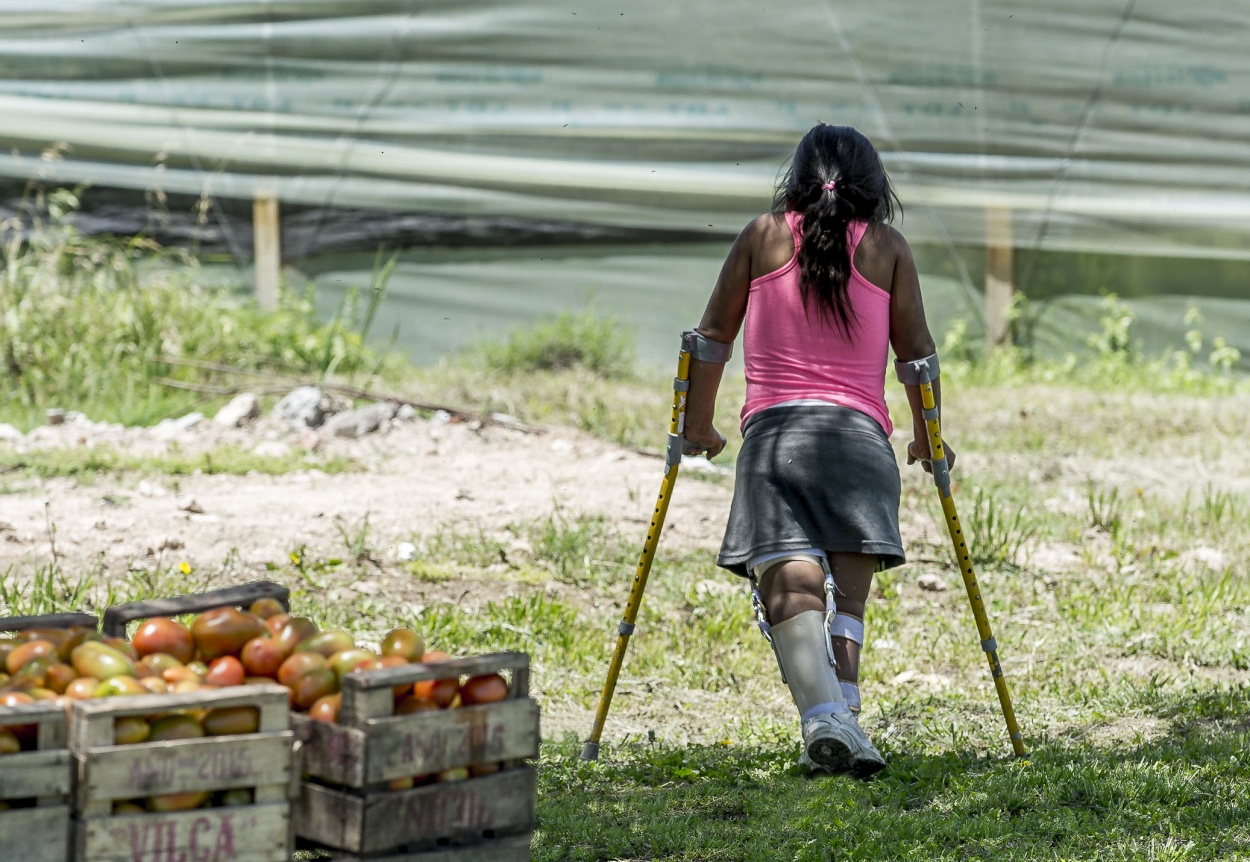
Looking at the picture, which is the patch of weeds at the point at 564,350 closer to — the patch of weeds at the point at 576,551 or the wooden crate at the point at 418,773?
the patch of weeds at the point at 576,551

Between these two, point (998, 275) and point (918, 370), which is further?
point (998, 275)

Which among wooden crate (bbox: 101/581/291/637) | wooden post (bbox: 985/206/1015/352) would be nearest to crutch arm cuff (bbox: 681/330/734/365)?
wooden crate (bbox: 101/581/291/637)

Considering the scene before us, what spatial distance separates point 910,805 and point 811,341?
1.27m

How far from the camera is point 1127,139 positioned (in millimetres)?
11148

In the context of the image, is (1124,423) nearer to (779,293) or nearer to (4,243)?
(779,293)

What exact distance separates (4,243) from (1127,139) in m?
7.78

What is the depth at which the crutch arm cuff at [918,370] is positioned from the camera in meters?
4.45

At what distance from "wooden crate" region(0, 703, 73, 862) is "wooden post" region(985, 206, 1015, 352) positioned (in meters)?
9.68

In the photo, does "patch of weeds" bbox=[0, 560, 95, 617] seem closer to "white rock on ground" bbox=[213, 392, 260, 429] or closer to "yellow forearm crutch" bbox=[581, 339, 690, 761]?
"yellow forearm crutch" bbox=[581, 339, 690, 761]

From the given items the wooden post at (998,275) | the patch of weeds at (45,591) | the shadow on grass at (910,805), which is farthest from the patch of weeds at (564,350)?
the shadow on grass at (910,805)

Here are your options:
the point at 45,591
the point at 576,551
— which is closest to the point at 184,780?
the point at 45,591

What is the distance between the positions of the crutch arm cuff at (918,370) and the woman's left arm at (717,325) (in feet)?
1.58

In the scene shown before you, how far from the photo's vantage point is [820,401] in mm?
4367

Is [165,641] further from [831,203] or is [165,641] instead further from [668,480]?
[831,203]
